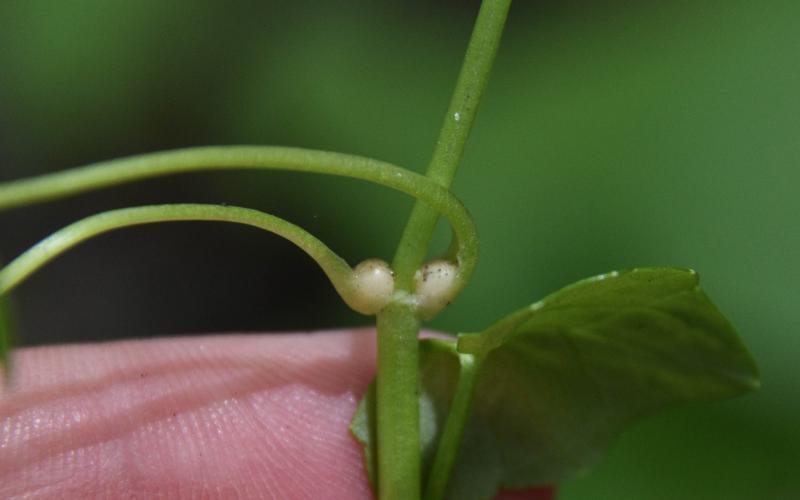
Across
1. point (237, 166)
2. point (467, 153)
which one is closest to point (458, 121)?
point (237, 166)

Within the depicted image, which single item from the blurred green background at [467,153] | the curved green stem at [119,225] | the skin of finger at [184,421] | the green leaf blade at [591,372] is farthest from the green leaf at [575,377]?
the blurred green background at [467,153]

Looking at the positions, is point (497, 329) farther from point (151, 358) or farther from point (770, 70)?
point (770, 70)

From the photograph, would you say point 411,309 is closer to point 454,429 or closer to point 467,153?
Answer: point 454,429

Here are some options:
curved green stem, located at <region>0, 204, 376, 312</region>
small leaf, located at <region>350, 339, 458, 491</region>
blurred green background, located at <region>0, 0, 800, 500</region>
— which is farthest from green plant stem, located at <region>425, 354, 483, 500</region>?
blurred green background, located at <region>0, 0, 800, 500</region>

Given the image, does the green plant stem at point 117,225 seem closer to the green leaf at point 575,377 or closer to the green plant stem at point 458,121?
the green plant stem at point 458,121

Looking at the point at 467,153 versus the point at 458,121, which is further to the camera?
the point at 467,153

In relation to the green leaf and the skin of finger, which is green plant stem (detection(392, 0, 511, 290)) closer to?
the green leaf

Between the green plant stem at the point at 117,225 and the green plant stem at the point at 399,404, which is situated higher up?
the green plant stem at the point at 117,225
